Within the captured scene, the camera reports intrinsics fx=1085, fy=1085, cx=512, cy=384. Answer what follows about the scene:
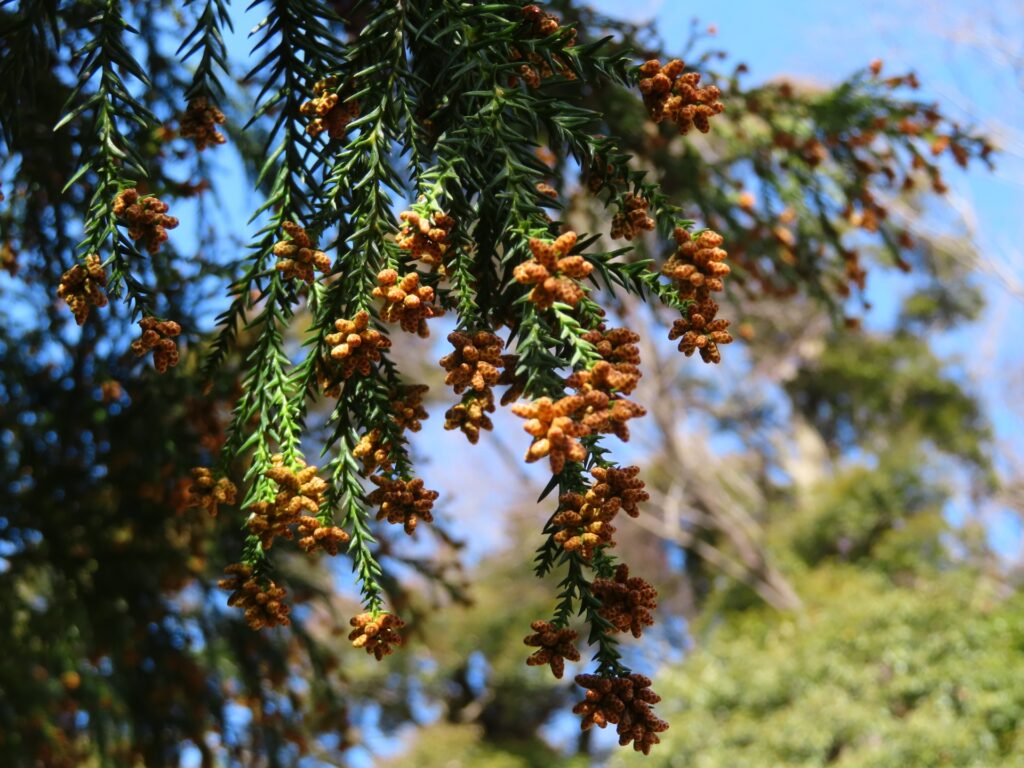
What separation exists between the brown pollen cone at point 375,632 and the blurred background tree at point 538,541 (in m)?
0.87

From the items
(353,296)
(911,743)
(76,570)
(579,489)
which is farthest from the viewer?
(911,743)

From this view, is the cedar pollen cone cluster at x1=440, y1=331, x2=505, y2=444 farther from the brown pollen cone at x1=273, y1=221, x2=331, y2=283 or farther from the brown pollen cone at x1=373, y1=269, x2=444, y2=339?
the brown pollen cone at x1=273, y1=221, x2=331, y2=283

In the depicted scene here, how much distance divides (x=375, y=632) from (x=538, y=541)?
54.8 ft

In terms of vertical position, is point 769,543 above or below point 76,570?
above

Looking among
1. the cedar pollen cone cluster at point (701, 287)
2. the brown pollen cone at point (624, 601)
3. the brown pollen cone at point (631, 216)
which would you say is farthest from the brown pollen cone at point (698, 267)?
the brown pollen cone at point (624, 601)

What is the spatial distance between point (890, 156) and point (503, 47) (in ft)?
9.60

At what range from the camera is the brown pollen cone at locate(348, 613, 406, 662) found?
5.15 feet

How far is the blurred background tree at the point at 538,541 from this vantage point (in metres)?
3.68

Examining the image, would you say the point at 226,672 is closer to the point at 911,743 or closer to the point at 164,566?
the point at 164,566

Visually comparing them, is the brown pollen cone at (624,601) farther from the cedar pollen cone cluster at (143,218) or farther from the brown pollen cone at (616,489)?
the cedar pollen cone cluster at (143,218)

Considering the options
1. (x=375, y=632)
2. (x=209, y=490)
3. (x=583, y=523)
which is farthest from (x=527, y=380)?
(x=209, y=490)

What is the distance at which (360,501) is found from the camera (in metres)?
1.79

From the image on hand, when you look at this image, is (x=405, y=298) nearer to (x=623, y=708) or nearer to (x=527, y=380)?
(x=527, y=380)

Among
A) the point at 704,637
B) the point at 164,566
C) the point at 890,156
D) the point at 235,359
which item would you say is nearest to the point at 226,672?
the point at 164,566
